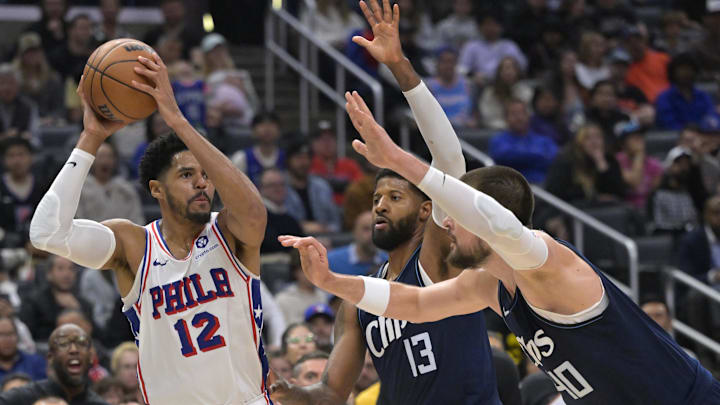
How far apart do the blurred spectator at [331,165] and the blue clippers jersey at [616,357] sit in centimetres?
788

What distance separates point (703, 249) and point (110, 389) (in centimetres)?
623

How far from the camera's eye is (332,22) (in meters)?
14.5

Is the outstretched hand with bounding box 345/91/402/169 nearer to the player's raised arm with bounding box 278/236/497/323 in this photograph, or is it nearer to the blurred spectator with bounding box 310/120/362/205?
the player's raised arm with bounding box 278/236/497/323

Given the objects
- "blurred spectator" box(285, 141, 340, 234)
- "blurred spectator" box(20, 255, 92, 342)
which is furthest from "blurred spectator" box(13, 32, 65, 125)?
"blurred spectator" box(20, 255, 92, 342)

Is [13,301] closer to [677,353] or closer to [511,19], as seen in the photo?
[677,353]

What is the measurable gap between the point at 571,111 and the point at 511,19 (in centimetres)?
280

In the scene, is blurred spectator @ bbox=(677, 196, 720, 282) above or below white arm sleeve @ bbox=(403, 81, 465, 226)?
below

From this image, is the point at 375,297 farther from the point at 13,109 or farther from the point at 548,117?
the point at 548,117

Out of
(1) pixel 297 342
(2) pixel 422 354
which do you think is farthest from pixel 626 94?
(2) pixel 422 354

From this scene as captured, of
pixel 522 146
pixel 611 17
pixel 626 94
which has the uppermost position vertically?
pixel 522 146

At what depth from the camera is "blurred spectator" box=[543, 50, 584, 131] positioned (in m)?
14.4

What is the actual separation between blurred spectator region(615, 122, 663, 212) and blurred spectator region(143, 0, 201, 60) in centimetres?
518

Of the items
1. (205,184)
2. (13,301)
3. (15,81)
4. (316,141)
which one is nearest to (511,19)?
(316,141)

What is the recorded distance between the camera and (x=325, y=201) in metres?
11.7
